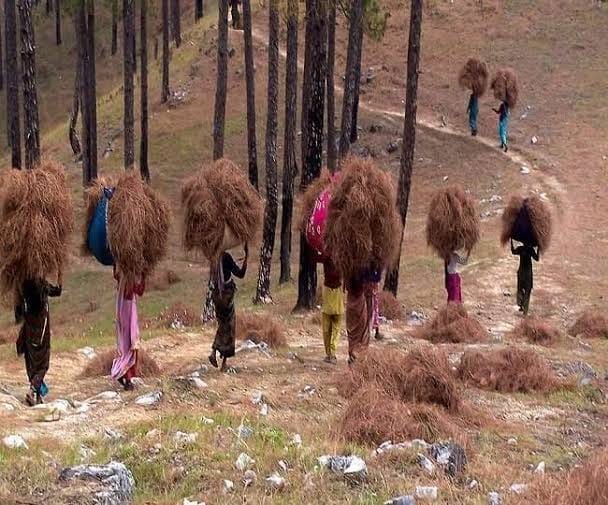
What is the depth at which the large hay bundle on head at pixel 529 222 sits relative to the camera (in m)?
15.5

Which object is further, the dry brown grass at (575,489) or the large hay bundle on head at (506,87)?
the large hay bundle on head at (506,87)

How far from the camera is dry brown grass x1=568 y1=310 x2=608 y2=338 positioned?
14469mm

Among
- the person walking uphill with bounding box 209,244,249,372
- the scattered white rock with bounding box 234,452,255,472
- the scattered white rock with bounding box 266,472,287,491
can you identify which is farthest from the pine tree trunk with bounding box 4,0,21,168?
the scattered white rock with bounding box 266,472,287,491

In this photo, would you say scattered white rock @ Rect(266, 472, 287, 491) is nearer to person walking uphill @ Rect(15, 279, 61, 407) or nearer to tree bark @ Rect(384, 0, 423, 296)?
person walking uphill @ Rect(15, 279, 61, 407)

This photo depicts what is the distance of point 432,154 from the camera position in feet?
102

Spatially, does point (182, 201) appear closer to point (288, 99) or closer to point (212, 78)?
point (288, 99)

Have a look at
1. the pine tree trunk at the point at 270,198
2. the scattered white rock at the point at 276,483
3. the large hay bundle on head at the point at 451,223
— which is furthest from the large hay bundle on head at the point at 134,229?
the pine tree trunk at the point at 270,198

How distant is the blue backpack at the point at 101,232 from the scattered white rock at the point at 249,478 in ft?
12.0

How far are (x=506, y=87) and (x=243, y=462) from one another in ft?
88.0

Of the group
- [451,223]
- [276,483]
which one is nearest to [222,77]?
[451,223]

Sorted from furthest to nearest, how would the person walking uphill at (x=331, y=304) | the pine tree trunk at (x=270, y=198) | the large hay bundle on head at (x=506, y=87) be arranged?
the large hay bundle on head at (x=506, y=87), the pine tree trunk at (x=270, y=198), the person walking uphill at (x=331, y=304)

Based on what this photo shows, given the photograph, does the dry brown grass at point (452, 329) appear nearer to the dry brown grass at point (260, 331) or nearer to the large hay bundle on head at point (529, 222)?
the dry brown grass at point (260, 331)

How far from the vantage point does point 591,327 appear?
47.7ft

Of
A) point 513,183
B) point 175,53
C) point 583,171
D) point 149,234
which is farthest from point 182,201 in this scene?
point 175,53
